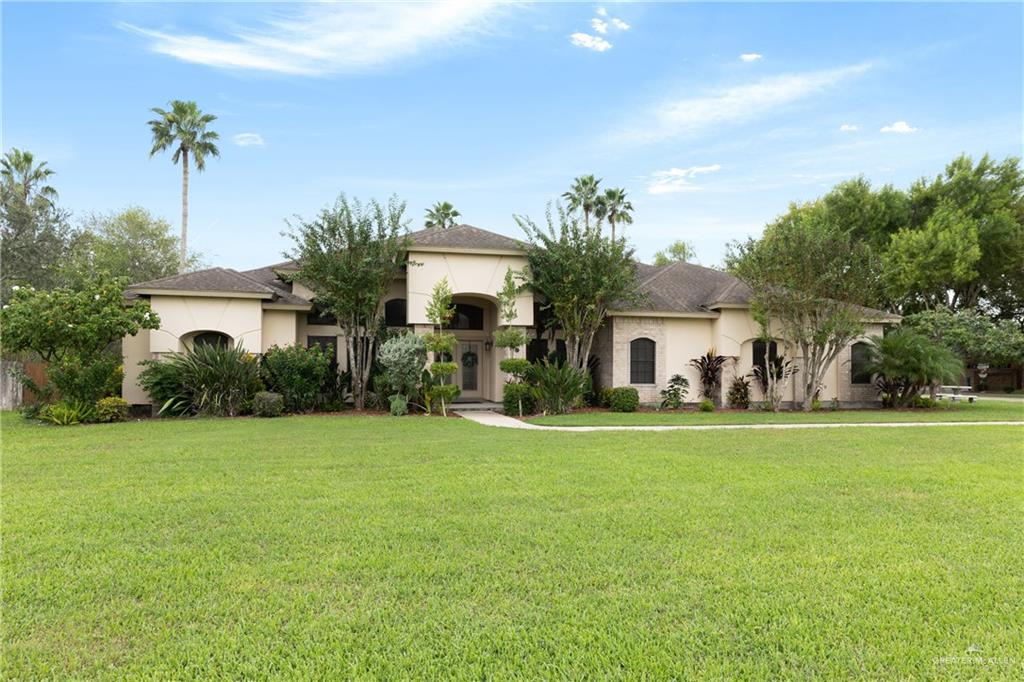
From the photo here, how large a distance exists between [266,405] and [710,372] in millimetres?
14732

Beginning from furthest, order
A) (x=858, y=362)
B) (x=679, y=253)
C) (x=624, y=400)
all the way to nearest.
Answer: (x=679, y=253)
(x=858, y=362)
(x=624, y=400)

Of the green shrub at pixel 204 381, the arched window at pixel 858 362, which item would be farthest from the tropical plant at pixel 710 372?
the green shrub at pixel 204 381

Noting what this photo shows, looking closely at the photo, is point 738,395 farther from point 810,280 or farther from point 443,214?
point 443,214

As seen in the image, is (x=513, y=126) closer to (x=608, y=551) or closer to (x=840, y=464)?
(x=840, y=464)

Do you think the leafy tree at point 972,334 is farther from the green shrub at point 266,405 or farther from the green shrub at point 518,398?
the green shrub at point 266,405

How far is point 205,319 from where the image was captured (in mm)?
18172

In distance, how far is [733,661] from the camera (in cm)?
330

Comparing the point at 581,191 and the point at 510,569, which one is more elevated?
the point at 581,191

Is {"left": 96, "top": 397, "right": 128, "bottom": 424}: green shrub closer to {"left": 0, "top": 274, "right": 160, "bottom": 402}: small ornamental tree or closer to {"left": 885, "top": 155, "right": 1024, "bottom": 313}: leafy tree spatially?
{"left": 0, "top": 274, "right": 160, "bottom": 402}: small ornamental tree

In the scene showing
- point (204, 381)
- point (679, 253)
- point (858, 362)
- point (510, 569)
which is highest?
point (679, 253)

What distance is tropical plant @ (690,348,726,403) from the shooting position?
2081 cm

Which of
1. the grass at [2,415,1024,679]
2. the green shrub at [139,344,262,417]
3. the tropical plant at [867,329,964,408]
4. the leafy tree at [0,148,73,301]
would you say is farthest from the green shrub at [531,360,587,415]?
the leafy tree at [0,148,73,301]

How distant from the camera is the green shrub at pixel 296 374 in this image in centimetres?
1744

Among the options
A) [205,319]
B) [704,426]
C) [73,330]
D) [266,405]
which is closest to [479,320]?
[266,405]
